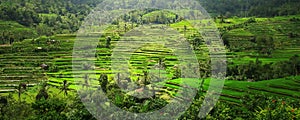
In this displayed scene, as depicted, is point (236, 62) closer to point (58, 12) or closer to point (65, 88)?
point (65, 88)

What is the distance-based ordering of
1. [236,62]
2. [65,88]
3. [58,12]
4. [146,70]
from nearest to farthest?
[65,88], [146,70], [236,62], [58,12]

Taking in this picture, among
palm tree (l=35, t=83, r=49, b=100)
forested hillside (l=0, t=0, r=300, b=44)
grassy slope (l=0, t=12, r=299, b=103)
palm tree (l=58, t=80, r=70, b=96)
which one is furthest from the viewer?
forested hillside (l=0, t=0, r=300, b=44)

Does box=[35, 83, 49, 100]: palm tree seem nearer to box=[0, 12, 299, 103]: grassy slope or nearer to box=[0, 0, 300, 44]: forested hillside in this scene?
box=[0, 12, 299, 103]: grassy slope

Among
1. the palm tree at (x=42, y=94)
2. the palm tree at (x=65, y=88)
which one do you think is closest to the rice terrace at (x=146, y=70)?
the palm tree at (x=42, y=94)

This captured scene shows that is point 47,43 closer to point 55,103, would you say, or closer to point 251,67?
point 55,103

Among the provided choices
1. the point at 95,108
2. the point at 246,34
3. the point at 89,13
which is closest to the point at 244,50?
the point at 246,34

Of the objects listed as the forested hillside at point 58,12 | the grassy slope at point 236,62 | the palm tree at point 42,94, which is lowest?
the palm tree at point 42,94

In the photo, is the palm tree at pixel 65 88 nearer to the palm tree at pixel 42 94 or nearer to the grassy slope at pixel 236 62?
the grassy slope at pixel 236 62

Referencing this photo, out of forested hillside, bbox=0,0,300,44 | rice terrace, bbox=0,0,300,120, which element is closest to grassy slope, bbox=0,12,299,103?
rice terrace, bbox=0,0,300,120

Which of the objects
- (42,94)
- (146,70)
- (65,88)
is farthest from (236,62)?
(42,94)
